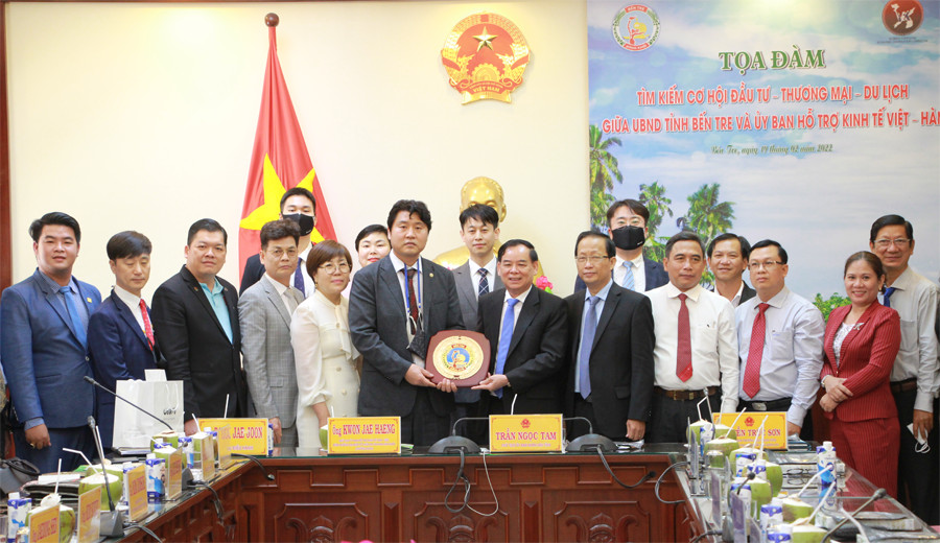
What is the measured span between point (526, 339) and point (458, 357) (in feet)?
1.21

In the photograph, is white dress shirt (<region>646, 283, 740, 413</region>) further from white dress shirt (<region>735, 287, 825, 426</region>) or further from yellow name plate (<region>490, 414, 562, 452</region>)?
yellow name plate (<region>490, 414, 562, 452</region>)

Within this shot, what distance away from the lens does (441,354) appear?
12.5ft

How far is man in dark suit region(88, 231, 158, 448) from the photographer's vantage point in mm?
3734

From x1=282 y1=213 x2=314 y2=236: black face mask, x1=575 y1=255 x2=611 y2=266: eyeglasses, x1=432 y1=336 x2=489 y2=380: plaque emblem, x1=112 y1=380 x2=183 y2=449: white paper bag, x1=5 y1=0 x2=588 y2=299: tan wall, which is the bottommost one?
x1=112 y1=380 x2=183 y2=449: white paper bag

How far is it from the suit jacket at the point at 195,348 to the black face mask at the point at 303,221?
105 cm

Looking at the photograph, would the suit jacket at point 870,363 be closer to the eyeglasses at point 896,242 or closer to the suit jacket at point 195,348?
the eyeglasses at point 896,242

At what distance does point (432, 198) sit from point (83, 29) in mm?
2796

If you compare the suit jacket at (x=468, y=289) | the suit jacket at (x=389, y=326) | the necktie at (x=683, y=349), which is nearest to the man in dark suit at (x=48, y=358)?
the suit jacket at (x=389, y=326)

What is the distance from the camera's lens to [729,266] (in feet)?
14.7

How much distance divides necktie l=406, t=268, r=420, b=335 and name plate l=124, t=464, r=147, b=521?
171 cm

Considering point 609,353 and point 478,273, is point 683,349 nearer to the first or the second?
point 609,353

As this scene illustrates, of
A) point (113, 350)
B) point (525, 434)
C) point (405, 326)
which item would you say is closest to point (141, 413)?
point (113, 350)

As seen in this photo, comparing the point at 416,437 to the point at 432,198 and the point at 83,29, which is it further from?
the point at 83,29

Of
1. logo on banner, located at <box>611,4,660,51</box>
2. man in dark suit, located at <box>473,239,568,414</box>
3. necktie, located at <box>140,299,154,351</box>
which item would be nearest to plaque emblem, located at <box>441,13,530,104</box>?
logo on banner, located at <box>611,4,660,51</box>
